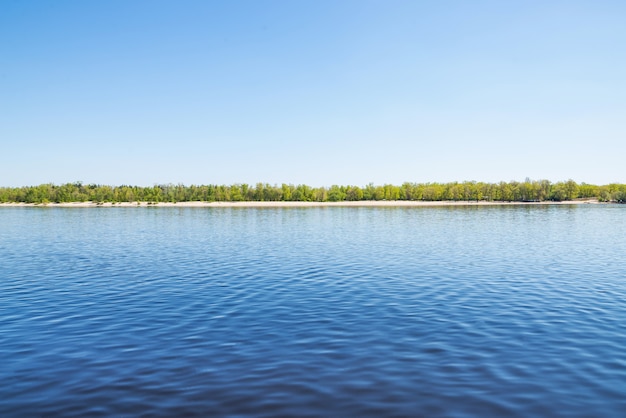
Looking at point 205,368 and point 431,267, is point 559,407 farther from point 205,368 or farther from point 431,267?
point 431,267

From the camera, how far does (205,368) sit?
15430 millimetres

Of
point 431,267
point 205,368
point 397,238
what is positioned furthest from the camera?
point 397,238

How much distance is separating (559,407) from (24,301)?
95.7ft

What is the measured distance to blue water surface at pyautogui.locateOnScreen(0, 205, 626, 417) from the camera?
12.9m

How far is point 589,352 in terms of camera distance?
16.9 m

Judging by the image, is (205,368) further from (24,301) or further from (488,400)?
(24,301)

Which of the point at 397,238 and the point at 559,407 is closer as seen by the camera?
the point at 559,407

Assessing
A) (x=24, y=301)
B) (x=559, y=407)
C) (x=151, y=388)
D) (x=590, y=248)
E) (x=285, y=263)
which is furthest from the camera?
(x=590, y=248)

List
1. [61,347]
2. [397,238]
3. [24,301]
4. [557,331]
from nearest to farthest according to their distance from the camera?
[61,347] → [557,331] → [24,301] → [397,238]

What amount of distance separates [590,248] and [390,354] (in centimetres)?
4754

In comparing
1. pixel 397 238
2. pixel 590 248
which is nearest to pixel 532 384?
pixel 590 248

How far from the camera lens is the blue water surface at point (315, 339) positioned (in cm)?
1289

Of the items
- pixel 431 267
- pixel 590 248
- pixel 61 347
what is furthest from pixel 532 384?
pixel 590 248

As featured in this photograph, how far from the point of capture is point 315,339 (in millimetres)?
18797
